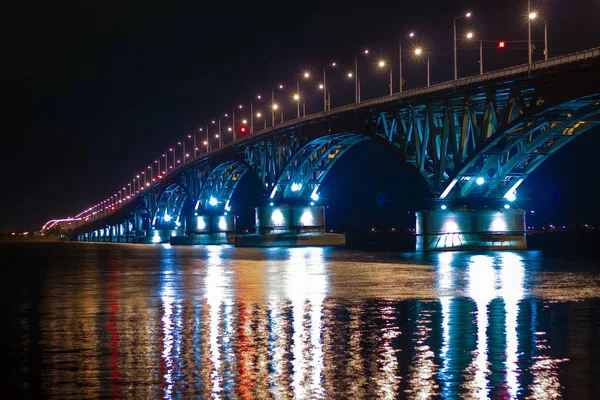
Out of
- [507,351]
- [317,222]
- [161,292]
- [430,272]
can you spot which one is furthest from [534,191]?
[507,351]

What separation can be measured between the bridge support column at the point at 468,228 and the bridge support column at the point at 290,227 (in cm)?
3725

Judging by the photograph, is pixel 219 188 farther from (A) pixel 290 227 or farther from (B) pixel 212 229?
(A) pixel 290 227

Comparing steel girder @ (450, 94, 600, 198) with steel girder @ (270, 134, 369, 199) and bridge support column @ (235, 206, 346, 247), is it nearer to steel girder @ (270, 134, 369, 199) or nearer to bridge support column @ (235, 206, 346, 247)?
steel girder @ (270, 134, 369, 199)

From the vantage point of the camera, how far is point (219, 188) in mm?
145375

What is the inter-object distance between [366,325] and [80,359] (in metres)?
6.98

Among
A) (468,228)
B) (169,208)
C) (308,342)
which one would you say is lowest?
(308,342)

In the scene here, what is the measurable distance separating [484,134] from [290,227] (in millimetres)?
49284

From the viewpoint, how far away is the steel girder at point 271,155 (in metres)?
105

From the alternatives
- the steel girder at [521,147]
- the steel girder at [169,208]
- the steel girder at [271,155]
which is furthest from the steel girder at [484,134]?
the steel girder at [169,208]

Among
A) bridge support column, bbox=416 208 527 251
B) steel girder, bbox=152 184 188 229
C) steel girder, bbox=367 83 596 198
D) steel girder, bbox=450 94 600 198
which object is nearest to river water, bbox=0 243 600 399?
steel girder, bbox=450 94 600 198

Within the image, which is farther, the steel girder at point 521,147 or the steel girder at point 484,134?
the steel girder at point 484,134

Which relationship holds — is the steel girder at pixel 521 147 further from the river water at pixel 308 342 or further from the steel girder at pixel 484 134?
the river water at pixel 308 342

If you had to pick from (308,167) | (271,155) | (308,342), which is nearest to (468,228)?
(308,167)

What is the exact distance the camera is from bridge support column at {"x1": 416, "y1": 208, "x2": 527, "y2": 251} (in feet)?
231
